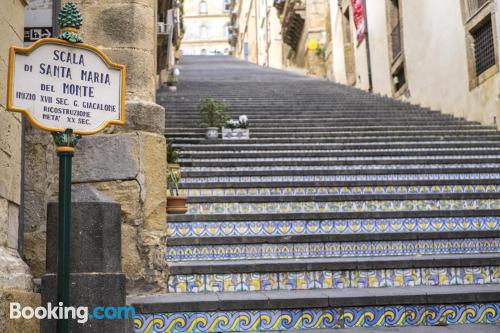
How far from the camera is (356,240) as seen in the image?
15.9 ft

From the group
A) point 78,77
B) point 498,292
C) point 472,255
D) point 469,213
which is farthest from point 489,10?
point 78,77

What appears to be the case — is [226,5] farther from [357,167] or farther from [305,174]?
[305,174]

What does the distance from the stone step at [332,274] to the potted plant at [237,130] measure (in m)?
5.05

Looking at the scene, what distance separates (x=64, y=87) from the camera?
2551mm

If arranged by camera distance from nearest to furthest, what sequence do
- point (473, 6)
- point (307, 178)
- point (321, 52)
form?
point (307, 178), point (473, 6), point (321, 52)

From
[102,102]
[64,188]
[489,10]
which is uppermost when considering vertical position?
[489,10]

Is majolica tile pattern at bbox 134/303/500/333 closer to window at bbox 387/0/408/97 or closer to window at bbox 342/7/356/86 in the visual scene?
window at bbox 387/0/408/97

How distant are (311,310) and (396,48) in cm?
1424

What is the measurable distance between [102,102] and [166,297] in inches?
67.7

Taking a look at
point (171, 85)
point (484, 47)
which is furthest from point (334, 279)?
point (171, 85)

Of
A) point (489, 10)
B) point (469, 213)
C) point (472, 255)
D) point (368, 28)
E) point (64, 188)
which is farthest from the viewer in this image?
point (368, 28)

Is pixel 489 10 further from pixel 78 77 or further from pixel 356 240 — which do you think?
pixel 78 77

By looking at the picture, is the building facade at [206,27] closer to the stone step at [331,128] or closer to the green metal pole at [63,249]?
the stone step at [331,128]

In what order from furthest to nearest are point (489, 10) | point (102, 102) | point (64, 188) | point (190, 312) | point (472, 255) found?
point (489, 10) → point (472, 255) → point (190, 312) → point (102, 102) → point (64, 188)
